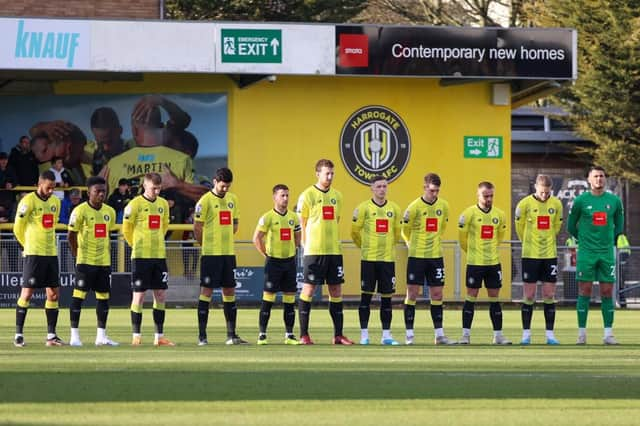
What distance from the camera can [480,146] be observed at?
102 feet

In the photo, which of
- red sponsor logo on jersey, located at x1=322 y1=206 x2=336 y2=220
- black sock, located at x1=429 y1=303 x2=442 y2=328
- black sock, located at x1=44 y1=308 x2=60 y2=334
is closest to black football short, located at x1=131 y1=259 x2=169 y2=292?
black sock, located at x1=44 y1=308 x2=60 y2=334

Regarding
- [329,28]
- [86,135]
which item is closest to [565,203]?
[329,28]

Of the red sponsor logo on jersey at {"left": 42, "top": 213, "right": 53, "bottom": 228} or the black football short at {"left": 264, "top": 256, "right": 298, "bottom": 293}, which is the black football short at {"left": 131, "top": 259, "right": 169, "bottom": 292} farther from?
the black football short at {"left": 264, "top": 256, "right": 298, "bottom": 293}

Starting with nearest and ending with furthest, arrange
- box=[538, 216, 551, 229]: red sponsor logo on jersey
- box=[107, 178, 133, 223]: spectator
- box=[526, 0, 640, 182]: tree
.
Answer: box=[538, 216, 551, 229]: red sponsor logo on jersey → box=[107, 178, 133, 223]: spectator → box=[526, 0, 640, 182]: tree

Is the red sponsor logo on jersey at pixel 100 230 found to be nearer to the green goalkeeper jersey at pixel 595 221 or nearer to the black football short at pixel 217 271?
the black football short at pixel 217 271

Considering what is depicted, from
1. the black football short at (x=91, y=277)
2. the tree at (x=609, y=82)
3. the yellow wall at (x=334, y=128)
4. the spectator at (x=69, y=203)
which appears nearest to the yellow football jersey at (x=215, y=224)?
the black football short at (x=91, y=277)

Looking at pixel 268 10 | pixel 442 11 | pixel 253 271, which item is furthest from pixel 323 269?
pixel 442 11

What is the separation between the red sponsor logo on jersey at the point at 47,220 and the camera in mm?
17188

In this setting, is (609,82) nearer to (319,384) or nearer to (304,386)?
(319,384)

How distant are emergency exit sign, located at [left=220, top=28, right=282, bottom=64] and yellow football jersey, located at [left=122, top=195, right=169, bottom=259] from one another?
38.7ft

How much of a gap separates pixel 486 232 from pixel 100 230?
4.87 metres

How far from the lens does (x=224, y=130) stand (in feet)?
99.8

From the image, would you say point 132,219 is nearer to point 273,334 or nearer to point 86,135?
point 273,334

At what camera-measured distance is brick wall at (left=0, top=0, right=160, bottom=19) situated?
106 feet
